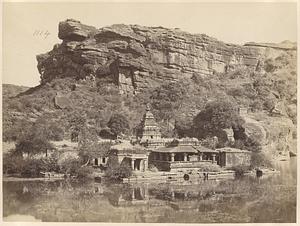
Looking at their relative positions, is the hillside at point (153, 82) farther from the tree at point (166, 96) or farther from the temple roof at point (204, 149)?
the temple roof at point (204, 149)

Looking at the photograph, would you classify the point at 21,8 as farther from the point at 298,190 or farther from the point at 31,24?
the point at 298,190

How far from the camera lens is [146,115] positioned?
98.7 inches

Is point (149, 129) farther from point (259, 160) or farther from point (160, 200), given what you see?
point (259, 160)

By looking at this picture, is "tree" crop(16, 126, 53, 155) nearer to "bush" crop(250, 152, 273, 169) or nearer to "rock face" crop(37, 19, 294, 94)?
"rock face" crop(37, 19, 294, 94)

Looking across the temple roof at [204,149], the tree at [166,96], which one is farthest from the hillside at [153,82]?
the temple roof at [204,149]

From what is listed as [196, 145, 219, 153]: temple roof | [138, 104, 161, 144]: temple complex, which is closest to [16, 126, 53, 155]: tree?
[138, 104, 161, 144]: temple complex

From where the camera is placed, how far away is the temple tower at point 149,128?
249 cm

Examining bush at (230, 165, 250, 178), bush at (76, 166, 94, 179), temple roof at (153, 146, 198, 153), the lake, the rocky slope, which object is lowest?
the lake

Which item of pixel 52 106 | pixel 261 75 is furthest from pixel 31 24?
pixel 261 75

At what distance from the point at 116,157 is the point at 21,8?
1.98ft

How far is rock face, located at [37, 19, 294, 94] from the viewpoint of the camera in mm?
2498

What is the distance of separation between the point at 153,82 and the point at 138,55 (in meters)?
0.11

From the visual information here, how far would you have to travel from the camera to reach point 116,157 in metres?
2.50

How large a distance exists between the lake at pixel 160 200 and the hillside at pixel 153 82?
15 centimetres
